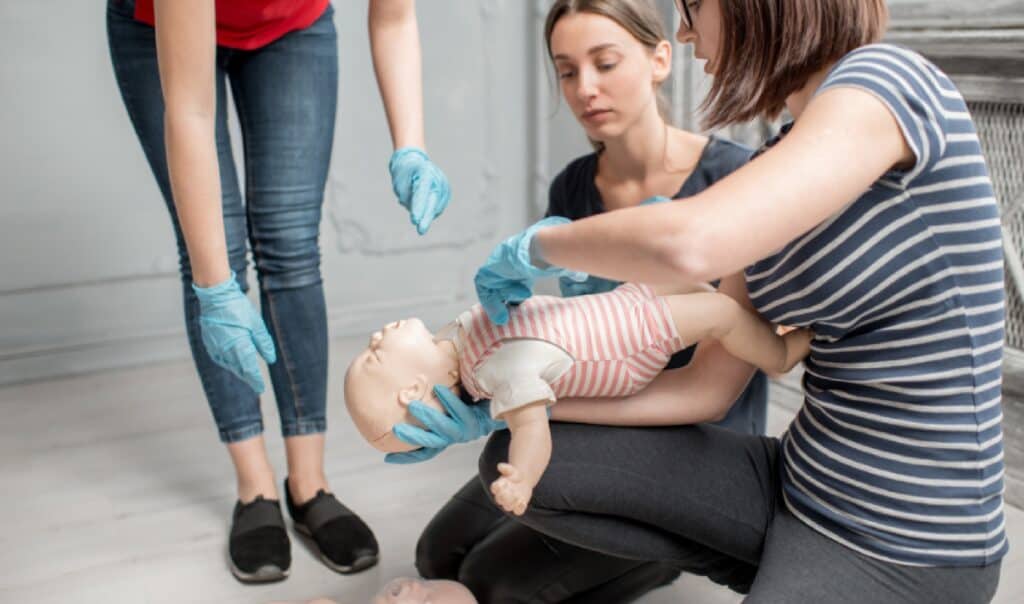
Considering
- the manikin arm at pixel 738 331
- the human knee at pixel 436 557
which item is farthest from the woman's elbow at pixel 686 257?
the human knee at pixel 436 557

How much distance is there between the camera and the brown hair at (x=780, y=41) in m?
1.01

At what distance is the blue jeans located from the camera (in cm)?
160

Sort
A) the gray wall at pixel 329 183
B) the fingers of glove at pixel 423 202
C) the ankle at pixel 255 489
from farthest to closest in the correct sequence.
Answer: the gray wall at pixel 329 183 < the ankle at pixel 255 489 < the fingers of glove at pixel 423 202

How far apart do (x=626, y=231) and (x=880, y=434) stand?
383mm

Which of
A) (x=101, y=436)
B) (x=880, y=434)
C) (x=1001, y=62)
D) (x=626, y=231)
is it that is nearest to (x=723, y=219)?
(x=626, y=231)

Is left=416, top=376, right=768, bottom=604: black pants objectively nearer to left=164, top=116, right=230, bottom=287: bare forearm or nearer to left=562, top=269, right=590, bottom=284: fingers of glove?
left=562, top=269, right=590, bottom=284: fingers of glove

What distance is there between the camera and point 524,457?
1.16m

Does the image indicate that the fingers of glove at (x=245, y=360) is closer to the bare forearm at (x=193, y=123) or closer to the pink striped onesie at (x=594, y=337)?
the bare forearm at (x=193, y=123)

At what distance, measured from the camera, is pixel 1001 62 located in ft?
6.15

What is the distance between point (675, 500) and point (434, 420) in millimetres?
313

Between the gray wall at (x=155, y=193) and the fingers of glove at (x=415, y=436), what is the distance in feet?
5.64

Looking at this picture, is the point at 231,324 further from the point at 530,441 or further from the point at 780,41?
the point at 780,41

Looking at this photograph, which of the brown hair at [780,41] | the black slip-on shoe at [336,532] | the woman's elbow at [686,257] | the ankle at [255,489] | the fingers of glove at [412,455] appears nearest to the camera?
the woman's elbow at [686,257]

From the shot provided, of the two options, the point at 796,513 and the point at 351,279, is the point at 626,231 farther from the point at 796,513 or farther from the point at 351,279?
the point at 351,279
